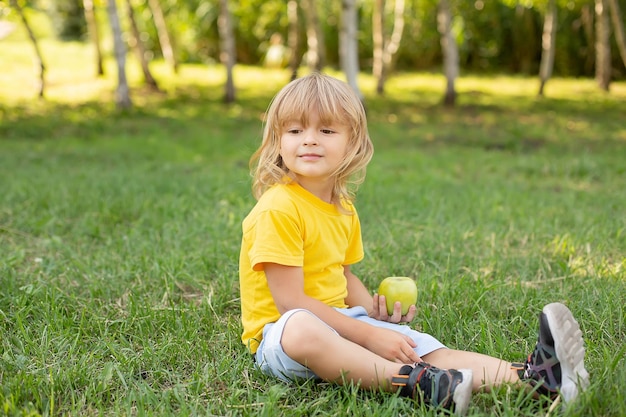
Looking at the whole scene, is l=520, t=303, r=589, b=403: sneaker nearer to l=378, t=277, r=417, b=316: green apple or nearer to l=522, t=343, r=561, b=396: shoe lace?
l=522, t=343, r=561, b=396: shoe lace

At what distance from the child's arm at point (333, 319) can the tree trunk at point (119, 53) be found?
8.81 meters

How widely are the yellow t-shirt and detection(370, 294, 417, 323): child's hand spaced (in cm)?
14

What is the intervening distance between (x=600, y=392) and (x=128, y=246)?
9.26 ft

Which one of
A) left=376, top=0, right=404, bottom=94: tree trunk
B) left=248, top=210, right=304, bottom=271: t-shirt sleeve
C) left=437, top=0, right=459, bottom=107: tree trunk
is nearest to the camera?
left=248, top=210, right=304, bottom=271: t-shirt sleeve

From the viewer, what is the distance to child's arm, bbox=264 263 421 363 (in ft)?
7.89

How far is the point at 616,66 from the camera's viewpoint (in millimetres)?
18859

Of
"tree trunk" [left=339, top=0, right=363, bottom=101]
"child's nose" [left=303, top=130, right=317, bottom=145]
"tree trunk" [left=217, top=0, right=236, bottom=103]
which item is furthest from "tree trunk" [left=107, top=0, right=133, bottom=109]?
"child's nose" [left=303, top=130, right=317, bottom=145]

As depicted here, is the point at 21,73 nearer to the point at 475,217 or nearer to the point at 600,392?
the point at 475,217

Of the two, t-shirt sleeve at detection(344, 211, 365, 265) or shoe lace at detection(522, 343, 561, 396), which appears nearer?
shoe lace at detection(522, 343, 561, 396)

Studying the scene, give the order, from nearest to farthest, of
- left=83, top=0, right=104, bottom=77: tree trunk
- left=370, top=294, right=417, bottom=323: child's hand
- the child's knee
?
the child's knee, left=370, top=294, right=417, bottom=323: child's hand, left=83, top=0, right=104, bottom=77: tree trunk

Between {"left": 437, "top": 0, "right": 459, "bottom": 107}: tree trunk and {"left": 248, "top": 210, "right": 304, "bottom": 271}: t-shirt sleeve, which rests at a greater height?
{"left": 437, "top": 0, "right": 459, "bottom": 107}: tree trunk

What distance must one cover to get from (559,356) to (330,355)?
2.44 ft

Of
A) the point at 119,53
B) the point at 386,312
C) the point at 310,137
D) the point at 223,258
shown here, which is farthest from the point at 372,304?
the point at 119,53

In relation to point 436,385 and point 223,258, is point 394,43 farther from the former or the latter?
point 436,385
